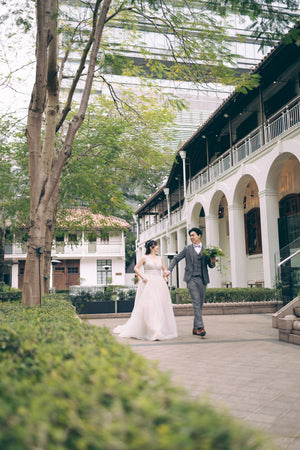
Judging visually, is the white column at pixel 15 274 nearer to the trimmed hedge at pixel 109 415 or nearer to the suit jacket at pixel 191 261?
the suit jacket at pixel 191 261

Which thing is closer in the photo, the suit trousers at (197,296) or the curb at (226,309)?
the suit trousers at (197,296)

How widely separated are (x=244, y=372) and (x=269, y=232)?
11.7 m

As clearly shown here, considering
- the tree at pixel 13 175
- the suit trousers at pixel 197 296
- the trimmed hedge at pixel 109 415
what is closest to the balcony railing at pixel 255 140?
the suit trousers at pixel 197 296

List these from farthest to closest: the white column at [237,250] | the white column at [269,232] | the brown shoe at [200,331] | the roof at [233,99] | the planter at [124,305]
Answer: the white column at [237,250], the white column at [269,232], the planter at [124,305], the roof at [233,99], the brown shoe at [200,331]

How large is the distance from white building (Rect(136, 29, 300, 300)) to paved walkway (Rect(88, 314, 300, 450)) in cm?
410

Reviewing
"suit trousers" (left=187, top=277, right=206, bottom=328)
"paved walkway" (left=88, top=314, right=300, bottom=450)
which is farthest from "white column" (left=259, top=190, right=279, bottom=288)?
"suit trousers" (left=187, top=277, right=206, bottom=328)

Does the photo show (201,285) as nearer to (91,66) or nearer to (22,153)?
(91,66)

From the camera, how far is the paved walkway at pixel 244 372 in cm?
364

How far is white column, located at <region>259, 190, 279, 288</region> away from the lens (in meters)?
16.3

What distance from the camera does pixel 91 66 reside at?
8156 millimetres

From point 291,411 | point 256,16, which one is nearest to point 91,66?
point 256,16

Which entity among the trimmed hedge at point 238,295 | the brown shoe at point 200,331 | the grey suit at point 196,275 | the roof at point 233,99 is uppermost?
the roof at point 233,99

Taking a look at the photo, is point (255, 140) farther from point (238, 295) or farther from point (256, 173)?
point (238, 295)

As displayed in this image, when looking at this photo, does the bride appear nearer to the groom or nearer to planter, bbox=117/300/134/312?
the groom
